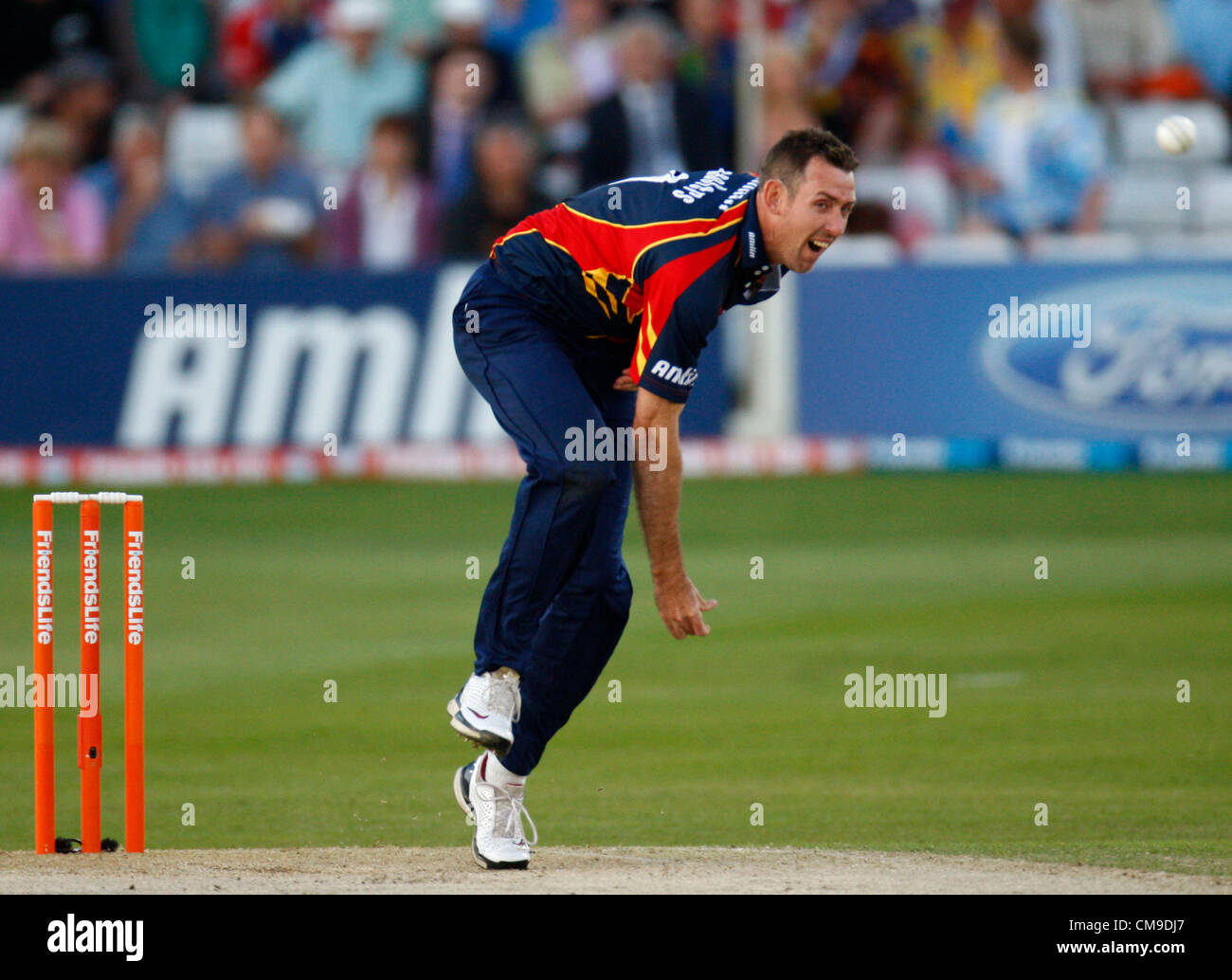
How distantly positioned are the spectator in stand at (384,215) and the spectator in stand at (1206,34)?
815 centimetres

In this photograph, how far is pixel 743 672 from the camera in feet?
38.5

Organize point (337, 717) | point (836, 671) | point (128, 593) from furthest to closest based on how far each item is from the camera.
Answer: point (836, 671), point (337, 717), point (128, 593)

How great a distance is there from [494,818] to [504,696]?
0.52 meters

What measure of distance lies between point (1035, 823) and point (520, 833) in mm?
2311

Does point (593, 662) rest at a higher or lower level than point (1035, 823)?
higher

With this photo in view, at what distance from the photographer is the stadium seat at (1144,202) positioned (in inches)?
778

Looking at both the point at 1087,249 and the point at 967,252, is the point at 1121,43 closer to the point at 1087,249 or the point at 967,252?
the point at 1087,249

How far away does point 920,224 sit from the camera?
20422 mm

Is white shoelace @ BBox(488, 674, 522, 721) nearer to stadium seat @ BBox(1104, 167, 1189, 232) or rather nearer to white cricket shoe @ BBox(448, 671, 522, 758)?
white cricket shoe @ BBox(448, 671, 522, 758)

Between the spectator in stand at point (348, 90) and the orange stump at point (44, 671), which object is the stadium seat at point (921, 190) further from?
the orange stump at point (44, 671)

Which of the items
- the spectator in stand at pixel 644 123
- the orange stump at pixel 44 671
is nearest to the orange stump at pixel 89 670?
the orange stump at pixel 44 671

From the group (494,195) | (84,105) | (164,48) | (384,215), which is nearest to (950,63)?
(494,195)

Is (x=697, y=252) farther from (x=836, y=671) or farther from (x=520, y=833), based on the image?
(x=836, y=671)

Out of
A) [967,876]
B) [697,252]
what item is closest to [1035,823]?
[967,876]
